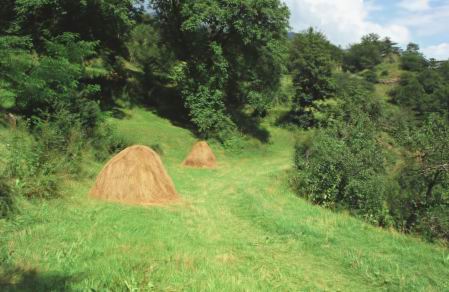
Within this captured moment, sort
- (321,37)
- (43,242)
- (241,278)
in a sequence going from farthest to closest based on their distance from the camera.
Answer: (321,37), (43,242), (241,278)

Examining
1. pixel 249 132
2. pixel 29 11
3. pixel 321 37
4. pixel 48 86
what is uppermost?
pixel 321 37

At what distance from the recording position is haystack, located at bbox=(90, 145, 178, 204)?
13375 mm

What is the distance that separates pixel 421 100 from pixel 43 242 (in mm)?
81654

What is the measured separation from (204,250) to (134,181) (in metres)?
5.11

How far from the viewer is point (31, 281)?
6.66m

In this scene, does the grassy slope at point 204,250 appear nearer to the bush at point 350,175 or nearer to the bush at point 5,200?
the bush at point 5,200

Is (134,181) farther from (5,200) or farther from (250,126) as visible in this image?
(250,126)

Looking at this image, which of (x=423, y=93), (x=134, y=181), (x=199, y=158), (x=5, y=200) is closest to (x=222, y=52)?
(x=199, y=158)

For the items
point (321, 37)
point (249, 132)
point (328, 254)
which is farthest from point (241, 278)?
point (321, 37)

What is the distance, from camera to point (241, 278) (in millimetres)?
7863

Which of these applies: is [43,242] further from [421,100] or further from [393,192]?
[421,100]

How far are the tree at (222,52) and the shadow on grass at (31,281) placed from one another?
26993 mm

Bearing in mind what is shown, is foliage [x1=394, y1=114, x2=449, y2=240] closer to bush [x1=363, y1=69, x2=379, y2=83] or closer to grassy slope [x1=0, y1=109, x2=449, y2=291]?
grassy slope [x1=0, y1=109, x2=449, y2=291]

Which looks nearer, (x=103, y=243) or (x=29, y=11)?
(x=103, y=243)
